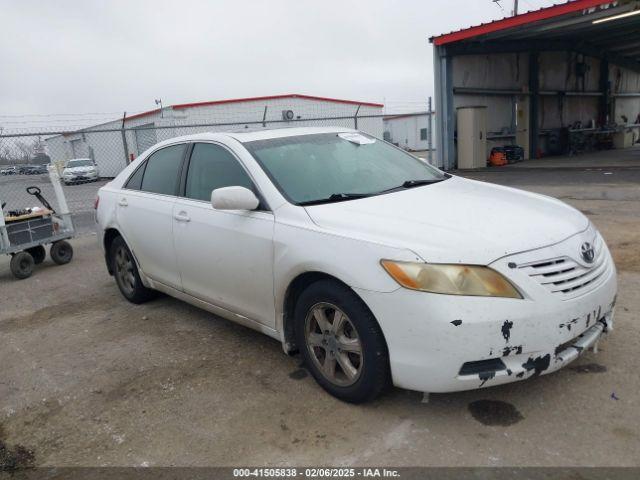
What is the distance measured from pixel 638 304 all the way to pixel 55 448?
4305mm

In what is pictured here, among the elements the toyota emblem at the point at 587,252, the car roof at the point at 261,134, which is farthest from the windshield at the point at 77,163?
the toyota emblem at the point at 587,252

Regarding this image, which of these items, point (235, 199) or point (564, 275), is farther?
point (235, 199)

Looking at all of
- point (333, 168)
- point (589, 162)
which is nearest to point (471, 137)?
point (589, 162)

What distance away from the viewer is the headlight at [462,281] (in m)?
2.52

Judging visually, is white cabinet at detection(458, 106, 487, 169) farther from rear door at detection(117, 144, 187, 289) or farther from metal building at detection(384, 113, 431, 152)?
metal building at detection(384, 113, 431, 152)

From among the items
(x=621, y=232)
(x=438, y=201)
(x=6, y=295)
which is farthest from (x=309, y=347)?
(x=621, y=232)

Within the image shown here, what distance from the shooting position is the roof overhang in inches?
590

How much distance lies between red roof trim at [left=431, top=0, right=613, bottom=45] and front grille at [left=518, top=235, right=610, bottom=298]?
544 inches

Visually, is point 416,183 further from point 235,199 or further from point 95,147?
point 95,147

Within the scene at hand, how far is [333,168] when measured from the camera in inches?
145

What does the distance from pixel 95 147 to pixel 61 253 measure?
2818 cm

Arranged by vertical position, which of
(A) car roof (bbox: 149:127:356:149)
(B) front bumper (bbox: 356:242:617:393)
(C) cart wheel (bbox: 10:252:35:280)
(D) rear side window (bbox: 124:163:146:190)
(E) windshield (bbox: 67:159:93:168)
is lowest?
(C) cart wheel (bbox: 10:252:35:280)

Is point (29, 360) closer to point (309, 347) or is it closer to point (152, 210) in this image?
point (152, 210)

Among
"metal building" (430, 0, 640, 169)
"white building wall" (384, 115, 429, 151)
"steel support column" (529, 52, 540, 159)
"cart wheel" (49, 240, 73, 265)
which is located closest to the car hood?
"cart wheel" (49, 240, 73, 265)
